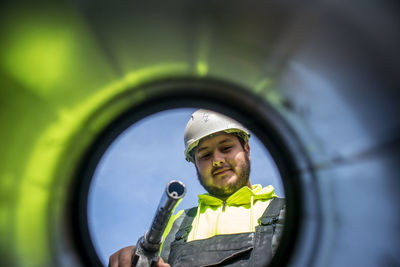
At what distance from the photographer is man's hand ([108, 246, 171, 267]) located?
1278 mm

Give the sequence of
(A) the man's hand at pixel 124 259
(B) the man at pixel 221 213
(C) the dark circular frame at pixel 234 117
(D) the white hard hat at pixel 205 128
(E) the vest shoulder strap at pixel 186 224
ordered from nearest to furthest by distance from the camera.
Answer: (C) the dark circular frame at pixel 234 117
(A) the man's hand at pixel 124 259
(B) the man at pixel 221 213
(E) the vest shoulder strap at pixel 186 224
(D) the white hard hat at pixel 205 128

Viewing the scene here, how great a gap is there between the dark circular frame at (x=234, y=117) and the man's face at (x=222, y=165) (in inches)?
43.0

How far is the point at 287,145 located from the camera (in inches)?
30.9

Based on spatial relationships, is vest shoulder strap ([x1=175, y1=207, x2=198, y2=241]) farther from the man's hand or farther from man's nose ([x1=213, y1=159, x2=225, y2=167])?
the man's hand

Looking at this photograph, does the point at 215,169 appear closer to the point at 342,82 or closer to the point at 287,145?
the point at 287,145

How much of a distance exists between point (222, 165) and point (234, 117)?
1116 millimetres

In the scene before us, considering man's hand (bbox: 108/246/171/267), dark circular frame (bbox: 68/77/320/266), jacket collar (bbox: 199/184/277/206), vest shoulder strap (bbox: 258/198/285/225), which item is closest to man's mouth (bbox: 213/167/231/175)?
jacket collar (bbox: 199/184/277/206)

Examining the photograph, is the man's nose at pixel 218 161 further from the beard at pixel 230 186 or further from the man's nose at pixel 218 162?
the beard at pixel 230 186

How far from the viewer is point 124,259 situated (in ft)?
4.25

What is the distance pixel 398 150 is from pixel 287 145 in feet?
0.82

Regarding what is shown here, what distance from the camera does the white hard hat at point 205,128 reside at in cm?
207

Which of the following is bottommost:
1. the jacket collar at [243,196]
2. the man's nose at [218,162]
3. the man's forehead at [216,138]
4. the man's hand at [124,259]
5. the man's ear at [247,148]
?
the man's hand at [124,259]

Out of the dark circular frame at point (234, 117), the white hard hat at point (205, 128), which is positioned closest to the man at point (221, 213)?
the white hard hat at point (205, 128)

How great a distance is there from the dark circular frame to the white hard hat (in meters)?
1.17
